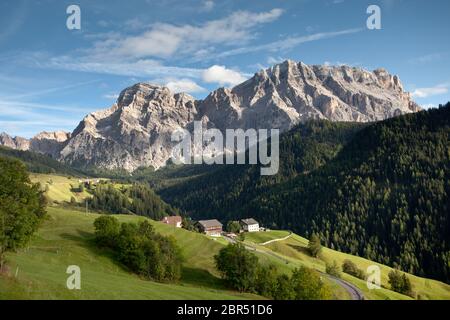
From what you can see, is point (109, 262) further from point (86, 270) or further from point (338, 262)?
point (338, 262)

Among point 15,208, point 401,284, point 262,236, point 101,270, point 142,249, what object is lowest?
point 401,284

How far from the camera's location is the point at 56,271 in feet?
192

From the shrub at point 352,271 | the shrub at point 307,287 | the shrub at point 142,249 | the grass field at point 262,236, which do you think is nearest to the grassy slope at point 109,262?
the shrub at point 142,249

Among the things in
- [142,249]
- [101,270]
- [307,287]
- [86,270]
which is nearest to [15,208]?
[86,270]

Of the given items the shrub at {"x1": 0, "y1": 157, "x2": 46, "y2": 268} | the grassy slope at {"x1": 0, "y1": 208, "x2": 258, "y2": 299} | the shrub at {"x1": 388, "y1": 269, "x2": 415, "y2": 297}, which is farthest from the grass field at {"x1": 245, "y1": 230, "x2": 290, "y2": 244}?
the shrub at {"x1": 0, "y1": 157, "x2": 46, "y2": 268}

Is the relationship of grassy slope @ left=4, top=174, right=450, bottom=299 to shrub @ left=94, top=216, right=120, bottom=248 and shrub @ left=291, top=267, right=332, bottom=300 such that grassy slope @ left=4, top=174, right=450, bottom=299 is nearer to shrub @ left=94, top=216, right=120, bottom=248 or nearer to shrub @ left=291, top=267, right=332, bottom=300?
shrub @ left=94, top=216, right=120, bottom=248

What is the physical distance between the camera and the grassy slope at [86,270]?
136 feet

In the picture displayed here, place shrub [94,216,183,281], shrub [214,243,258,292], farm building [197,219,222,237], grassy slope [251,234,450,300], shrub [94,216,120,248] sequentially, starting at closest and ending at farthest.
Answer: shrub [94,216,183,281], shrub [214,243,258,292], shrub [94,216,120,248], grassy slope [251,234,450,300], farm building [197,219,222,237]

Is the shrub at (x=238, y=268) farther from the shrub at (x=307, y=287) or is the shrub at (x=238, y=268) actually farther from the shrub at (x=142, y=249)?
the shrub at (x=142, y=249)

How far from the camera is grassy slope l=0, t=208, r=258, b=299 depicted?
41.4 m

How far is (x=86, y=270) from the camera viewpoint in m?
67.2

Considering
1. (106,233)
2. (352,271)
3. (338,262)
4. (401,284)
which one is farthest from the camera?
(338,262)
